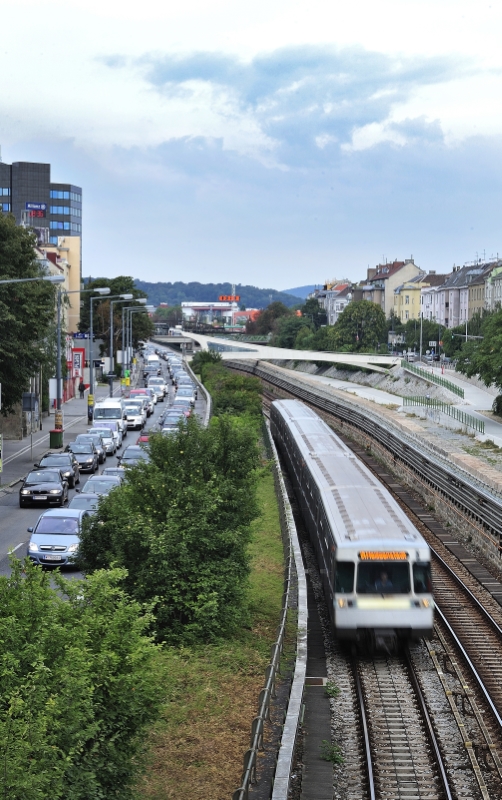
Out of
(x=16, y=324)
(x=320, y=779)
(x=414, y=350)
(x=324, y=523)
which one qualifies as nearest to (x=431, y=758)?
(x=320, y=779)

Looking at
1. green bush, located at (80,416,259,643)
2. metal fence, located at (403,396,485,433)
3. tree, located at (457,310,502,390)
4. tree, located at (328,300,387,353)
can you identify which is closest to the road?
green bush, located at (80,416,259,643)

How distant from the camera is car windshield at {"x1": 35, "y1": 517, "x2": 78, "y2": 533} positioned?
2361cm

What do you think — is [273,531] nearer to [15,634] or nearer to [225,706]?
[225,706]

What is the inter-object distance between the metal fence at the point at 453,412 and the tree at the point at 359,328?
5364 centimetres

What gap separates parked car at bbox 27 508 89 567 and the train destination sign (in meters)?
7.44

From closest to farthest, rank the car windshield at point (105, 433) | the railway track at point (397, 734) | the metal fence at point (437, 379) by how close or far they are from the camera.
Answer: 1. the railway track at point (397, 734)
2. the car windshield at point (105, 433)
3. the metal fence at point (437, 379)

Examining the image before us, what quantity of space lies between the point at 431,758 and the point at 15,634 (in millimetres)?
7200

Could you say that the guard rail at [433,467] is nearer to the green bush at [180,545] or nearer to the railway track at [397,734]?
the railway track at [397,734]

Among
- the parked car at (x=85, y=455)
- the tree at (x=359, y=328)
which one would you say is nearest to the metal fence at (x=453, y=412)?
the parked car at (x=85, y=455)

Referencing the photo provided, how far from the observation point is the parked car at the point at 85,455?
1569 inches

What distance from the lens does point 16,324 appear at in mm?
39562

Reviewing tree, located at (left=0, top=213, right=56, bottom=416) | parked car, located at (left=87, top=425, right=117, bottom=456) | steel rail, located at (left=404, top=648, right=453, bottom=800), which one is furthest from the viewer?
parked car, located at (left=87, top=425, right=117, bottom=456)

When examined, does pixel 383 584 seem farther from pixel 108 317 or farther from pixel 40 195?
pixel 40 195

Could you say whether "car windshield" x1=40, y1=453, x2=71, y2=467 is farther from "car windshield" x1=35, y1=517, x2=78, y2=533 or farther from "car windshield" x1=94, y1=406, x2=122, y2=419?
"car windshield" x1=94, y1=406, x2=122, y2=419
